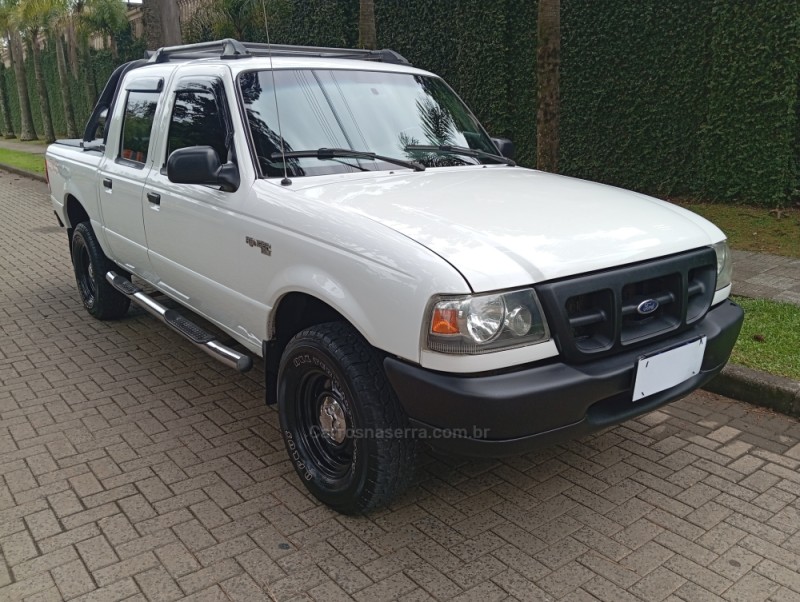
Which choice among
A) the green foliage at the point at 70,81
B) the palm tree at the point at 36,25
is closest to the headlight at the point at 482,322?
the green foliage at the point at 70,81

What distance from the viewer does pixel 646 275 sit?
2.81 metres

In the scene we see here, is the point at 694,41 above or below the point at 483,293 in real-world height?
above

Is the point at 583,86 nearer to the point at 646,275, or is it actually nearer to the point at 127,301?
the point at 127,301

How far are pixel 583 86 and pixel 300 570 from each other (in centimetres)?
844

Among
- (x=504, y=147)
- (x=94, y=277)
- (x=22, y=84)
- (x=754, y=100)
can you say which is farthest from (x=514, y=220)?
(x=22, y=84)

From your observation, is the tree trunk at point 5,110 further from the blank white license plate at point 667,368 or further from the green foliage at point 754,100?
the blank white license plate at point 667,368

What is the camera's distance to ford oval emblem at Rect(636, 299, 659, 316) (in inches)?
111

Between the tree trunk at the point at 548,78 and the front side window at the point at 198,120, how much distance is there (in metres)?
4.36

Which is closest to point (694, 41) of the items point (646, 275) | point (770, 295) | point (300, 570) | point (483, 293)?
point (770, 295)

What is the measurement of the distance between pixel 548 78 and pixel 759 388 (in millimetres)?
4333

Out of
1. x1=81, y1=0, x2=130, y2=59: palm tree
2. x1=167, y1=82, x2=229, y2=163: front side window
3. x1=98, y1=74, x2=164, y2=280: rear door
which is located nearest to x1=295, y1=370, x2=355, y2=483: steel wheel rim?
x1=167, y1=82, x2=229, y2=163: front side window

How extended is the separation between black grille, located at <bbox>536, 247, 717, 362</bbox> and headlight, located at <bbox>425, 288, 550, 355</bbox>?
76 millimetres

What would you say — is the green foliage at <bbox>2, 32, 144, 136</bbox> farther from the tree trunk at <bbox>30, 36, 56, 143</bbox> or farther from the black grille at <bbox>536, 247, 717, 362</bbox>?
the black grille at <bbox>536, 247, 717, 362</bbox>

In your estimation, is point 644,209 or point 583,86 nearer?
point 644,209
